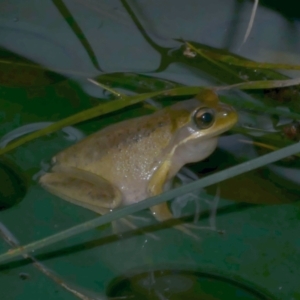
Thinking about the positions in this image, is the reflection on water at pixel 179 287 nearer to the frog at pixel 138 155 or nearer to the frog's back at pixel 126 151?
the frog at pixel 138 155

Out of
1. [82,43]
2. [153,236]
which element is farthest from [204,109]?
[82,43]

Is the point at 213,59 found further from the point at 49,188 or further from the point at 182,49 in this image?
the point at 49,188

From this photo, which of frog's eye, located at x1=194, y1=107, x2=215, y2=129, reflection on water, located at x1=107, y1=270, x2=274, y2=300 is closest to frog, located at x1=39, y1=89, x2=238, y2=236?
frog's eye, located at x1=194, y1=107, x2=215, y2=129

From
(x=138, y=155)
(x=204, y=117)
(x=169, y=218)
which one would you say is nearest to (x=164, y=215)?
(x=169, y=218)

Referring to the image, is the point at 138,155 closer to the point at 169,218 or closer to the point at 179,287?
the point at 169,218

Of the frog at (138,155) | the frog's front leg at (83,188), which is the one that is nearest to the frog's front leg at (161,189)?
the frog at (138,155)

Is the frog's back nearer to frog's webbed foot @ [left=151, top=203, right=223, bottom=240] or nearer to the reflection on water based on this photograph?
frog's webbed foot @ [left=151, top=203, right=223, bottom=240]

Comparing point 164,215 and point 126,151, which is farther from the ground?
point 126,151
